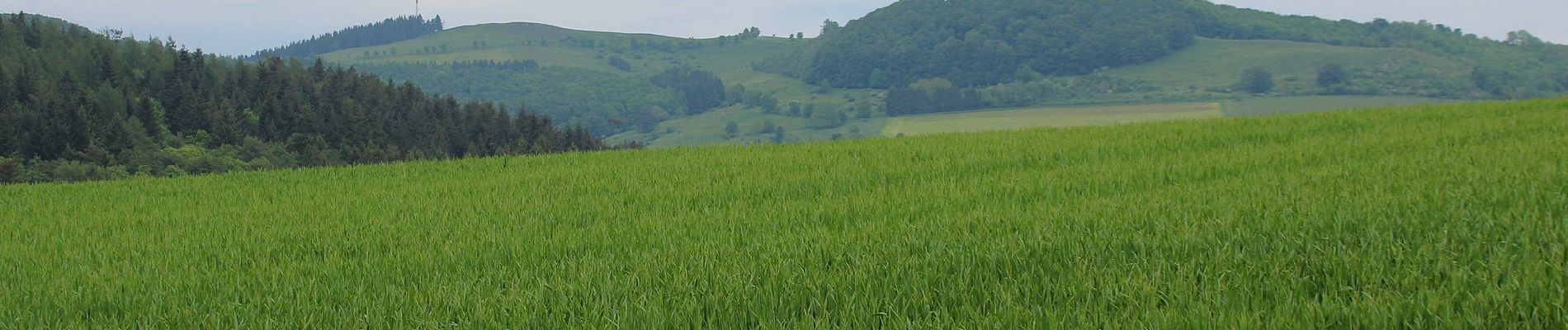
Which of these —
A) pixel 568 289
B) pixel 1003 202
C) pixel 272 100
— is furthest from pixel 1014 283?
pixel 272 100

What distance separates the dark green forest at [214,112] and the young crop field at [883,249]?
70542 millimetres

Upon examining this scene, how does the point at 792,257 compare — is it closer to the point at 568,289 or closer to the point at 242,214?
the point at 568,289

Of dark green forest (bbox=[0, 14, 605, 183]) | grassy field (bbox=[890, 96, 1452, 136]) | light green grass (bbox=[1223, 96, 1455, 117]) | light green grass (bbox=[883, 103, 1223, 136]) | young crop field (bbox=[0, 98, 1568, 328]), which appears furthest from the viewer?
light green grass (bbox=[1223, 96, 1455, 117])

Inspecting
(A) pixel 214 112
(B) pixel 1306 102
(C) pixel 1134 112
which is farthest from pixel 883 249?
(B) pixel 1306 102

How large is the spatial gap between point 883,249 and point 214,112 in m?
100

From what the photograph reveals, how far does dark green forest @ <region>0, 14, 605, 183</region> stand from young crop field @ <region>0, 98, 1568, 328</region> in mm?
70542

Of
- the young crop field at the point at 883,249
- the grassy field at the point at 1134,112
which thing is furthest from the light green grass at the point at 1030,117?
the young crop field at the point at 883,249

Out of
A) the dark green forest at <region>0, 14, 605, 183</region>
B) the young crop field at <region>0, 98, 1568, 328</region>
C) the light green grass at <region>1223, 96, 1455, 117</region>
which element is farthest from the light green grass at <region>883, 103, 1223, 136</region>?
the young crop field at <region>0, 98, 1568, 328</region>

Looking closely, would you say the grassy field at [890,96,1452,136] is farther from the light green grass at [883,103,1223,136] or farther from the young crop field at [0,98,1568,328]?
the young crop field at [0,98,1568,328]

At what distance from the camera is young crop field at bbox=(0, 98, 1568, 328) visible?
432 cm

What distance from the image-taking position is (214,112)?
91.2 m

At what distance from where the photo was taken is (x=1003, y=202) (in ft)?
28.1

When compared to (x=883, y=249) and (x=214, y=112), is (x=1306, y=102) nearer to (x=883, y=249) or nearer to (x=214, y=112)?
(x=214, y=112)

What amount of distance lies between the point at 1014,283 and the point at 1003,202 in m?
3.93
